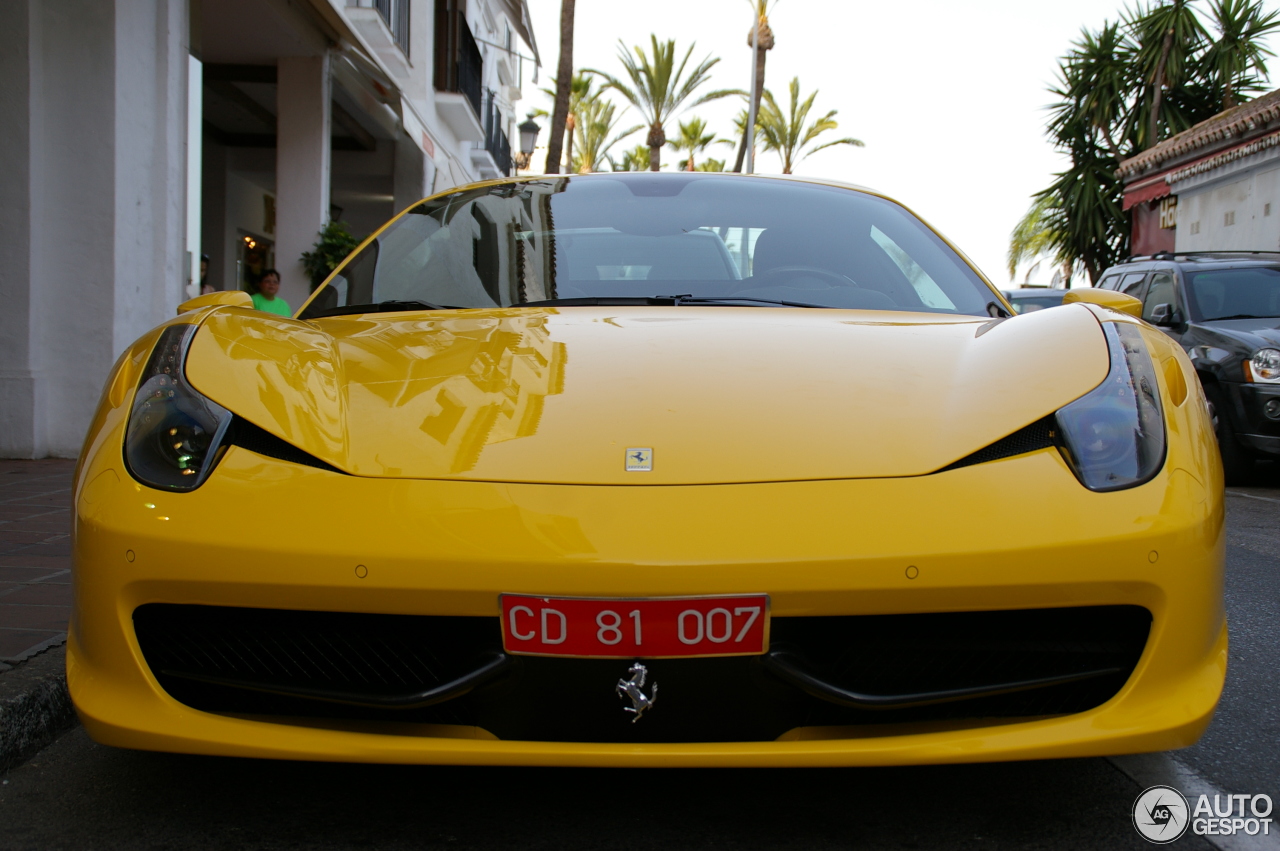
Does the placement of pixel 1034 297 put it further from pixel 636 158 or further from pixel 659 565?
pixel 636 158

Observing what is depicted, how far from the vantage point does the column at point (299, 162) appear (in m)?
10.3

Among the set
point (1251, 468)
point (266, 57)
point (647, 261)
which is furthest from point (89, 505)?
point (266, 57)

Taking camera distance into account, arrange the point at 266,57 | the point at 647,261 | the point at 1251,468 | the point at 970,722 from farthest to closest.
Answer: the point at 266,57 → the point at 1251,468 → the point at 647,261 → the point at 970,722

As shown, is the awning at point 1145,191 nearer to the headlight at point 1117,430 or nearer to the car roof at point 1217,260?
the car roof at point 1217,260

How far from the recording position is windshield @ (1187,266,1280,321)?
24.5 ft

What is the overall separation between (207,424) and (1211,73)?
25.1 meters

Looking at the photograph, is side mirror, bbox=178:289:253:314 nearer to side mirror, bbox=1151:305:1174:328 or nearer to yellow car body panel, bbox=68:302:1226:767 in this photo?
yellow car body panel, bbox=68:302:1226:767

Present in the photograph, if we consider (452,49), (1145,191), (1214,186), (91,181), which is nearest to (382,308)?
(91,181)

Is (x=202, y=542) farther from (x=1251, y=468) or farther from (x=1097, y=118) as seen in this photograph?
(x=1097, y=118)

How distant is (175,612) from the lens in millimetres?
1586

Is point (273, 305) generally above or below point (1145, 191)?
below

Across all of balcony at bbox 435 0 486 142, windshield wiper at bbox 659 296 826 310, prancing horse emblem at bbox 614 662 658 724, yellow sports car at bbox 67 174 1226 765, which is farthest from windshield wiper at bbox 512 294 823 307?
balcony at bbox 435 0 486 142

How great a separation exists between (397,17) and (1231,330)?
1023 centimetres

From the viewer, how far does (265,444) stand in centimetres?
169
